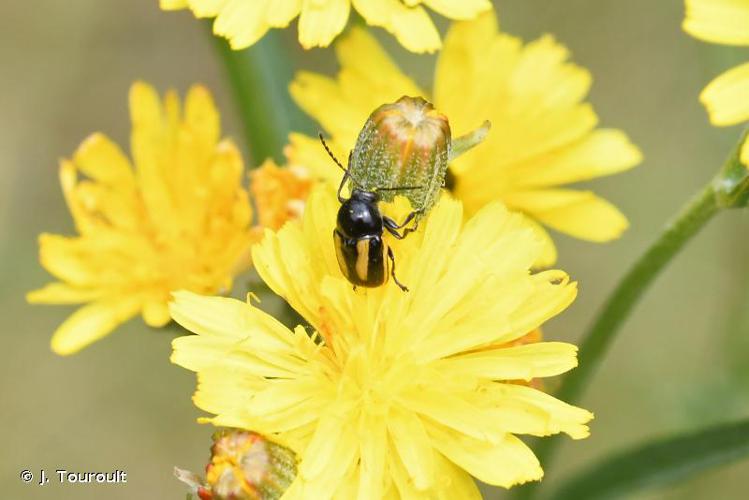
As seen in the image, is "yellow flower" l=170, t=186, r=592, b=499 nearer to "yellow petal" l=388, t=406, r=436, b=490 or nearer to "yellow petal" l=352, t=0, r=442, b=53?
"yellow petal" l=388, t=406, r=436, b=490

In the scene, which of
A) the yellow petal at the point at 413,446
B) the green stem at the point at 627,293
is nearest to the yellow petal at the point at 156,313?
the yellow petal at the point at 413,446

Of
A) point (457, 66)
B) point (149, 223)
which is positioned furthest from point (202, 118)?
point (457, 66)

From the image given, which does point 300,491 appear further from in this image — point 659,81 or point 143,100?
point 659,81

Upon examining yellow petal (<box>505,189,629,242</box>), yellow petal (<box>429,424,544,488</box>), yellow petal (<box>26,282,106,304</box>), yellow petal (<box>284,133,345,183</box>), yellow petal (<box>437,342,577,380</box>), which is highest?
yellow petal (<box>284,133,345,183</box>)

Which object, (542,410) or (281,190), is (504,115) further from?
(542,410)

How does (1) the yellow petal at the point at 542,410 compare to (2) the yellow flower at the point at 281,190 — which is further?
(2) the yellow flower at the point at 281,190

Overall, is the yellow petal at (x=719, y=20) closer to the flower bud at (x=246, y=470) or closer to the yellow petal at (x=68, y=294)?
the flower bud at (x=246, y=470)

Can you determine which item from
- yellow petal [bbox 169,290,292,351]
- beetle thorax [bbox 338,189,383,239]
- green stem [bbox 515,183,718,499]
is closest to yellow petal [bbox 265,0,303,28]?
beetle thorax [bbox 338,189,383,239]
